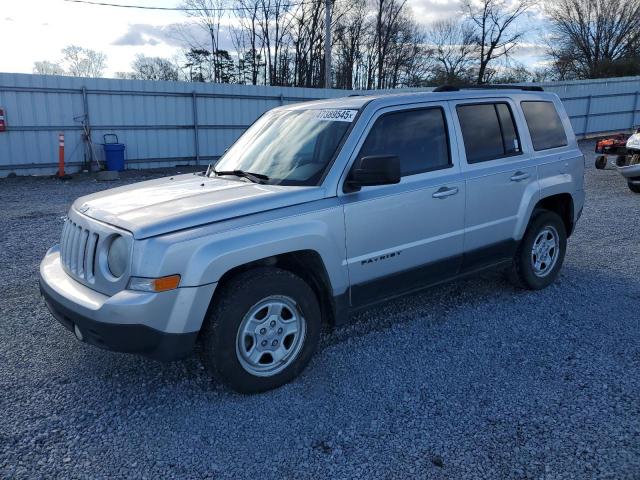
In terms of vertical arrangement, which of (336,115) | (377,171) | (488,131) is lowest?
(377,171)

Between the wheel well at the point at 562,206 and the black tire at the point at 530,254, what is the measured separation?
6.2 inches

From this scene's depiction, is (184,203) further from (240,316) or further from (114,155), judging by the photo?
(114,155)

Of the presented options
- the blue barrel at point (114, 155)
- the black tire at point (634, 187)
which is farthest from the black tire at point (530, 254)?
the blue barrel at point (114, 155)

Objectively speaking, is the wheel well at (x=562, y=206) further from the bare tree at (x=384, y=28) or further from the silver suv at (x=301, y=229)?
the bare tree at (x=384, y=28)

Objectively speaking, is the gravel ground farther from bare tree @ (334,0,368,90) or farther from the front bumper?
bare tree @ (334,0,368,90)

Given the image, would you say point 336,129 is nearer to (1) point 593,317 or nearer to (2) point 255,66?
(1) point 593,317

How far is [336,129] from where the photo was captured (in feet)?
12.9

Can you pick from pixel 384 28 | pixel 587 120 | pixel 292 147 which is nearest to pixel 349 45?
pixel 384 28

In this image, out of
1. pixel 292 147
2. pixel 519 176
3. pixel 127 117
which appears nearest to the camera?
pixel 292 147

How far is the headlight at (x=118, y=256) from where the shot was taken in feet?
10.1

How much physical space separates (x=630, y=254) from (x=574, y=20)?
162ft

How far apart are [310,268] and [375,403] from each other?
0.98 m

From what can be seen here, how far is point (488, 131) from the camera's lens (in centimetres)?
470

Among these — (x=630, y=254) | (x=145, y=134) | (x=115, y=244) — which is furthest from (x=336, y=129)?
(x=145, y=134)
